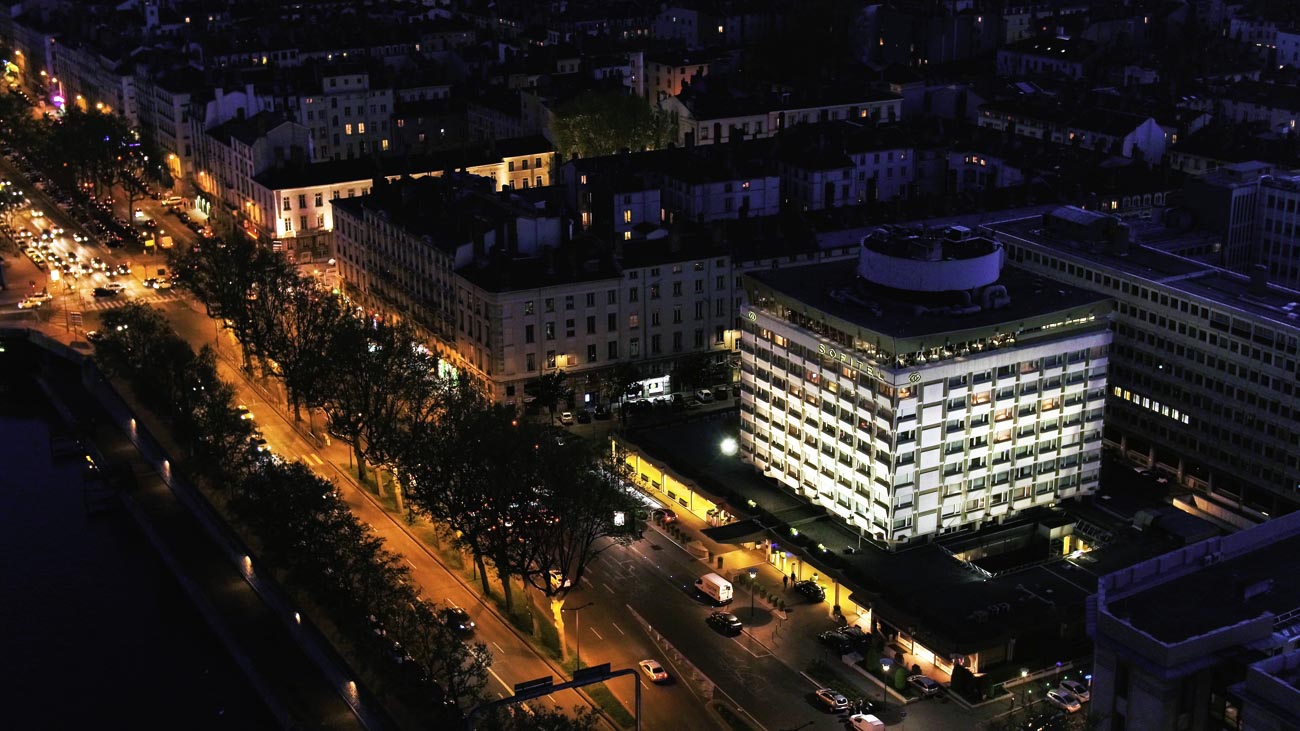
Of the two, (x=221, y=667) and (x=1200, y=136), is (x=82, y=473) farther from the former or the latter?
(x=1200, y=136)

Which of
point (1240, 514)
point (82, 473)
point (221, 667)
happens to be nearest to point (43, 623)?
point (221, 667)

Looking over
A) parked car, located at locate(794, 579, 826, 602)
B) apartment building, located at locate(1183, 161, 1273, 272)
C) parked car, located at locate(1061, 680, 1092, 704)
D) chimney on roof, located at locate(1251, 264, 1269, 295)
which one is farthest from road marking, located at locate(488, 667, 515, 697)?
apartment building, located at locate(1183, 161, 1273, 272)

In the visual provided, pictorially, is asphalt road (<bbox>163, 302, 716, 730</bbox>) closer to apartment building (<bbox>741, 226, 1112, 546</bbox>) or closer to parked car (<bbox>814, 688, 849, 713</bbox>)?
parked car (<bbox>814, 688, 849, 713</bbox>)

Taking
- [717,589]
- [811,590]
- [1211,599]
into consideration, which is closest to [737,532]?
[717,589]

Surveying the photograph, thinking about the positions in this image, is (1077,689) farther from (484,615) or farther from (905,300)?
(484,615)

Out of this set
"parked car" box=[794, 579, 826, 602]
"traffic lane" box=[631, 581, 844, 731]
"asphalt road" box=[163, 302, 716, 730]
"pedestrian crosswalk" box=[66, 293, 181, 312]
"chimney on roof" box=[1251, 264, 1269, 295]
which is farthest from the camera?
"pedestrian crosswalk" box=[66, 293, 181, 312]

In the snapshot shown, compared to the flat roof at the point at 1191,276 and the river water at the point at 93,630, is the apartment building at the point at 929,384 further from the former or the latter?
the river water at the point at 93,630
